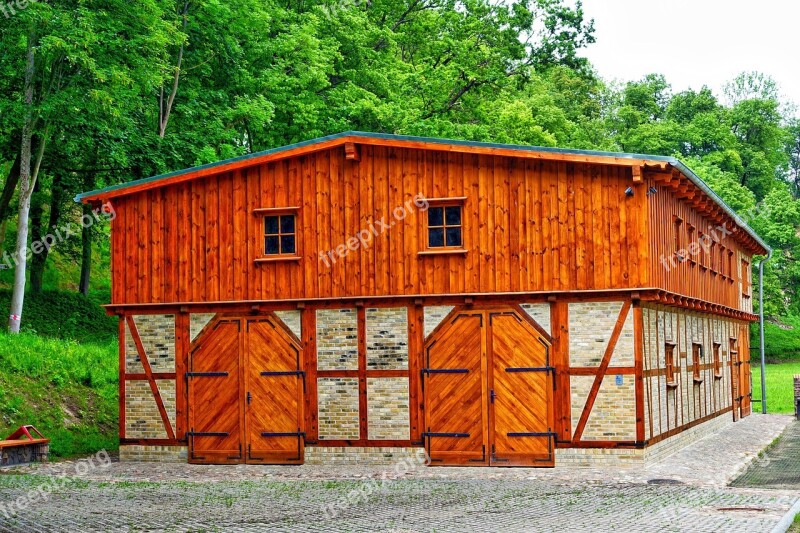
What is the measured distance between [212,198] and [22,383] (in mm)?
7238

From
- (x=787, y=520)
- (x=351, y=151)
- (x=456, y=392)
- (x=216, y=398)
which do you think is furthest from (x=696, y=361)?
(x=787, y=520)

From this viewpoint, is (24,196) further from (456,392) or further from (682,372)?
(682,372)

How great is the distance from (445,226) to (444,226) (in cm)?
2

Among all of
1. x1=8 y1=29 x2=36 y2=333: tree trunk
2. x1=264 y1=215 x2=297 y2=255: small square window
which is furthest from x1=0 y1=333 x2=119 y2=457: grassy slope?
x1=264 y1=215 x2=297 y2=255: small square window

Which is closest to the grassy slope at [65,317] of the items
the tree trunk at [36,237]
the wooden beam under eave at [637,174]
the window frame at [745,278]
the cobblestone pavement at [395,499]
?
the tree trunk at [36,237]

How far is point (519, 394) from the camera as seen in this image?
65.8 feet

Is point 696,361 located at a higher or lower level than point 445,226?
lower

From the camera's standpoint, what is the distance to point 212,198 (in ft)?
72.0

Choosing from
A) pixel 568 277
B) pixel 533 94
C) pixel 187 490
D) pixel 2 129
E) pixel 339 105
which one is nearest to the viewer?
pixel 187 490

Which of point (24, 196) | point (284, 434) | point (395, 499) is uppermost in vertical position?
point (24, 196)

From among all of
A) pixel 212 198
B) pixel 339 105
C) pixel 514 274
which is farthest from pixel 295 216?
pixel 339 105

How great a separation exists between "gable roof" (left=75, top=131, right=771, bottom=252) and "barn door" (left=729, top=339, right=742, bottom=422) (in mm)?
10428

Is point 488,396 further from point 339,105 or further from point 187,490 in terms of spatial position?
point 339,105

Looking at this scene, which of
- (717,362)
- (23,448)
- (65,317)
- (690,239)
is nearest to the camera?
(23,448)
